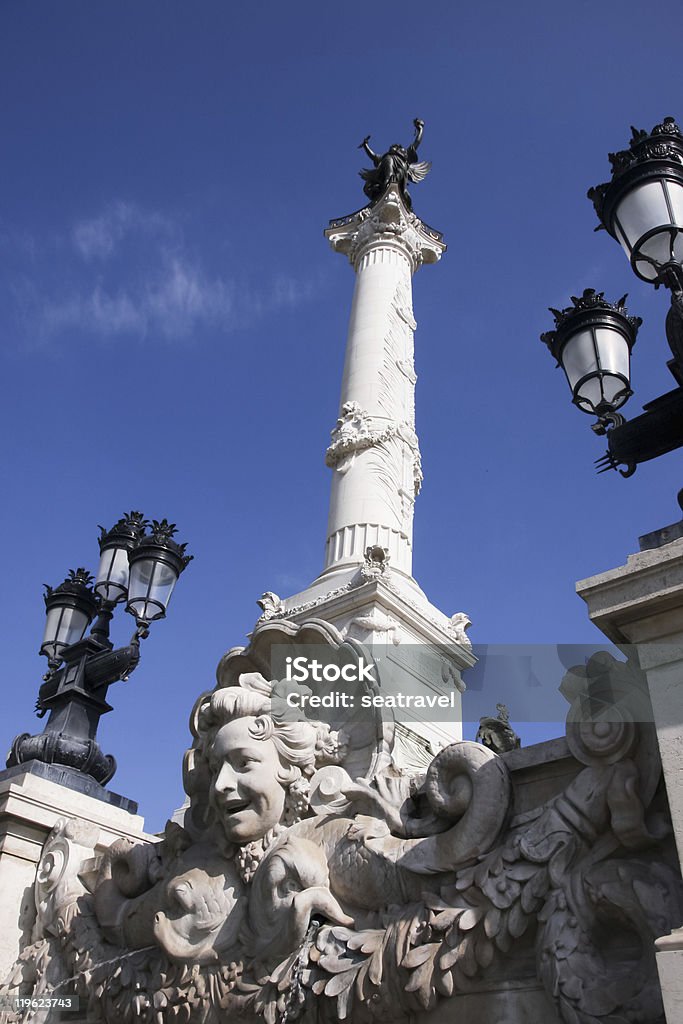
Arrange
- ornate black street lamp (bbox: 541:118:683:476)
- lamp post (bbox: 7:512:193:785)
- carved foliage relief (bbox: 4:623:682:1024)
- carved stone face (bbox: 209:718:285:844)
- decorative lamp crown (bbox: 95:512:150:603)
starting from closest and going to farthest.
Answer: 1. carved foliage relief (bbox: 4:623:682:1024)
2. ornate black street lamp (bbox: 541:118:683:476)
3. carved stone face (bbox: 209:718:285:844)
4. lamp post (bbox: 7:512:193:785)
5. decorative lamp crown (bbox: 95:512:150:603)

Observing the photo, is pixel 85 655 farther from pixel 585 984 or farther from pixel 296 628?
pixel 585 984

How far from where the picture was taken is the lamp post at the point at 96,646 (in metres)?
9.13

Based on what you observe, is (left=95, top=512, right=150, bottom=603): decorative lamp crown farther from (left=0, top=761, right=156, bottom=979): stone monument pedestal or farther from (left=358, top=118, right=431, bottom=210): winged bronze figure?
(left=358, top=118, right=431, bottom=210): winged bronze figure

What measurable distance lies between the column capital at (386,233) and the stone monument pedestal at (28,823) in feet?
45.7

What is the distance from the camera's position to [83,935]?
7547 mm

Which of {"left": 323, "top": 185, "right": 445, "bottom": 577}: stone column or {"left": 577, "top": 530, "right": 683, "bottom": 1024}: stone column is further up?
{"left": 323, "top": 185, "right": 445, "bottom": 577}: stone column

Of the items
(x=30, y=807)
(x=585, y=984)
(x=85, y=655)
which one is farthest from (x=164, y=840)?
(x=585, y=984)

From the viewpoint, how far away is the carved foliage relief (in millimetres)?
4613

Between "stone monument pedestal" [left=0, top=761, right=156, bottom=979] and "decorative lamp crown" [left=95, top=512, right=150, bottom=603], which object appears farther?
"decorative lamp crown" [left=95, top=512, right=150, bottom=603]

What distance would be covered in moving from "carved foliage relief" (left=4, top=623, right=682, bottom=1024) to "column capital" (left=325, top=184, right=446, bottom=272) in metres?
14.0

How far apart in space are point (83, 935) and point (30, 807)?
1428mm

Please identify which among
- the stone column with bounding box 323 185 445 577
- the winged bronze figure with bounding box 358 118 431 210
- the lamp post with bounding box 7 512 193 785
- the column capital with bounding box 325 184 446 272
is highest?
the winged bronze figure with bounding box 358 118 431 210

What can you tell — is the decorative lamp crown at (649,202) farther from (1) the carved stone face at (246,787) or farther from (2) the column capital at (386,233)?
(2) the column capital at (386,233)

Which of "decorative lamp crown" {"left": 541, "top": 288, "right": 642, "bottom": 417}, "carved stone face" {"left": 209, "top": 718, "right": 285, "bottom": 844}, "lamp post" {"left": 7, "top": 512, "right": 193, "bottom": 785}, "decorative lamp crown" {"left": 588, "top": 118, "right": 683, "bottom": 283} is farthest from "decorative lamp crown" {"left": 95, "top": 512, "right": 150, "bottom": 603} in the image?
"decorative lamp crown" {"left": 588, "top": 118, "right": 683, "bottom": 283}
